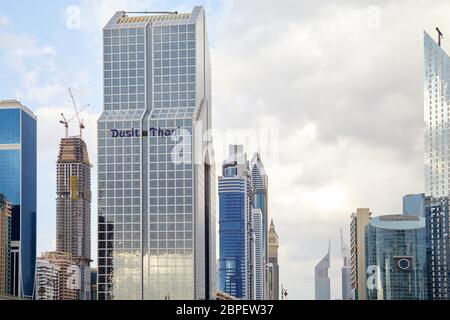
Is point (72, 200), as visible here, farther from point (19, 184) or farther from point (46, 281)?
point (46, 281)

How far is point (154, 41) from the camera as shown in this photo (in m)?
50.7

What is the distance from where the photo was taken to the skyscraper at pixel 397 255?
5638 cm

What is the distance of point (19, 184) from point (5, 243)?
508 cm

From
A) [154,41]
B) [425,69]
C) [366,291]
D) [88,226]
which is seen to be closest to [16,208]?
[88,226]

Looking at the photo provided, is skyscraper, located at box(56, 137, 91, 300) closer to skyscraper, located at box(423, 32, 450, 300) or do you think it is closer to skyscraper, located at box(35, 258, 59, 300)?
skyscraper, located at box(35, 258, 59, 300)

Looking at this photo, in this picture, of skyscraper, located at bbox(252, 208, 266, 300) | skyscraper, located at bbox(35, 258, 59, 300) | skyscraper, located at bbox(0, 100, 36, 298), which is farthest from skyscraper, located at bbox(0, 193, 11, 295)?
skyscraper, located at bbox(252, 208, 266, 300)

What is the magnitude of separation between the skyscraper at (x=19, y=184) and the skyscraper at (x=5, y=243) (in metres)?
0.35

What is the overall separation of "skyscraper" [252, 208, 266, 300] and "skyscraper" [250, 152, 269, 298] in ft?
0.71

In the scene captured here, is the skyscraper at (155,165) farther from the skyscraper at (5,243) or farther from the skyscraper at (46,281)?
the skyscraper at (46,281)

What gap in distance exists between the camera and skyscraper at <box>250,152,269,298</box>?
70769 mm

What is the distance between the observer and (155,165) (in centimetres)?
4803

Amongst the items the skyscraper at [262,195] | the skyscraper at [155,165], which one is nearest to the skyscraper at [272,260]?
the skyscraper at [262,195]
